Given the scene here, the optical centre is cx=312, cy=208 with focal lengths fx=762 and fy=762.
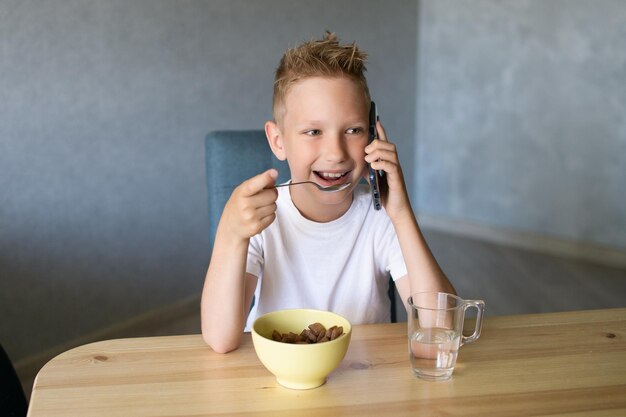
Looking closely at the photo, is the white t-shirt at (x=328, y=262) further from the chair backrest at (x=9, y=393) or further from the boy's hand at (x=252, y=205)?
the chair backrest at (x=9, y=393)

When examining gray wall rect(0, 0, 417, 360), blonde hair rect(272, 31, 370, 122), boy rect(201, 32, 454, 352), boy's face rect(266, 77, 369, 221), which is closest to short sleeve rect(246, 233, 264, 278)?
boy rect(201, 32, 454, 352)

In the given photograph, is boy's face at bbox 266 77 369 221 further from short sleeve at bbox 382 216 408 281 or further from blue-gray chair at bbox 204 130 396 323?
blue-gray chair at bbox 204 130 396 323

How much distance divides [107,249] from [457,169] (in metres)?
2.38

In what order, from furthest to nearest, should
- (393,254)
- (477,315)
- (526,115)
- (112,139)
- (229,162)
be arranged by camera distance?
(526,115) < (112,139) < (229,162) < (393,254) < (477,315)

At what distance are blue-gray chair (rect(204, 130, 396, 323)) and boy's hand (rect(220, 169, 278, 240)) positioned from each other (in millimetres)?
458

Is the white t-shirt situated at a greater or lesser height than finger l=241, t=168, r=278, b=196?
lesser

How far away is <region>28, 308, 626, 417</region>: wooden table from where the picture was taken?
95 centimetres

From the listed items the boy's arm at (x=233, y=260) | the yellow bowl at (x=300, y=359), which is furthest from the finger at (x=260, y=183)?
the yellow bowl at (x=300, y=359)

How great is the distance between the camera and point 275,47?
340 cm

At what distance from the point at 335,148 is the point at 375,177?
0.09 metres

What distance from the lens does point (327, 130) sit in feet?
4.45

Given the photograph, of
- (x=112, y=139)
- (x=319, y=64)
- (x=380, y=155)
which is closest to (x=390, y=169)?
(x=380, y=155)

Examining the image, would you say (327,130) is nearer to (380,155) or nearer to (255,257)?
(380,155)

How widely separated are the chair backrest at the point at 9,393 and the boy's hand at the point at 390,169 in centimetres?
67
